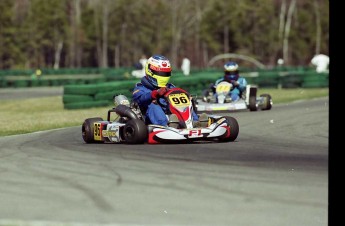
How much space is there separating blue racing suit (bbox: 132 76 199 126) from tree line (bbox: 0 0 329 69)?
77583mm

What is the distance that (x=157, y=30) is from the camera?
113 metres

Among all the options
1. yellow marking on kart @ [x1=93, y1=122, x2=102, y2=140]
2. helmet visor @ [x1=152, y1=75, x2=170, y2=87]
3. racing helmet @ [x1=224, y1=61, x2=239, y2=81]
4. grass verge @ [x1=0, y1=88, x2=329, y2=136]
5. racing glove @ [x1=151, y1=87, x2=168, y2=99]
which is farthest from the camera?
racing helmet @ [x1=224, y1=61, x2=239, y2=81]

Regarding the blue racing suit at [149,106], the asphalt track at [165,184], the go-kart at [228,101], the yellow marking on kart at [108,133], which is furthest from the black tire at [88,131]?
the go-kart at [228,101]

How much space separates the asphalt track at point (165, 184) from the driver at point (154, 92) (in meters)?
0.78

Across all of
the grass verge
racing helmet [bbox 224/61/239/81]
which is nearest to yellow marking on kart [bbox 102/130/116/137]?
the grass verge

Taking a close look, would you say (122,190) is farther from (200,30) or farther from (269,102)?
(200,30)

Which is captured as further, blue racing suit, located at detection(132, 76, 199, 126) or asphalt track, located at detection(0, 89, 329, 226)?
blue racing suit, located at detection(132, 76, 199, 126)

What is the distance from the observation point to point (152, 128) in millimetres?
11141

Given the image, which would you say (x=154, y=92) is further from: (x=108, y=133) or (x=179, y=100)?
(x=108, y=133)

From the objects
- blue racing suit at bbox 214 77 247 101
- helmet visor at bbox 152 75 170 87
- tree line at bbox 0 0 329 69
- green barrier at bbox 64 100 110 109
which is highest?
tree line at bbox 0 0 329 69

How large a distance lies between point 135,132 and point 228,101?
358 inches

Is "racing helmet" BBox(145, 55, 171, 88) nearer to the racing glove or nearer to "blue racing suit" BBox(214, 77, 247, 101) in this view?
the racing glove

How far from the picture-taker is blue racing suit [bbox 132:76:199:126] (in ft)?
37.6

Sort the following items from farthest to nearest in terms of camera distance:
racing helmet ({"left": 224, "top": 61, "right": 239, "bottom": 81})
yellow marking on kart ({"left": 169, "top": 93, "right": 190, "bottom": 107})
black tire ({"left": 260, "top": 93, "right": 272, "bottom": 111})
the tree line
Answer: the tree line → racing helmet ({"left": 224, "top": 61, "right": 239, "bottom": 81}) → black tire ({"left": 260, "top": 93, "right": 272, "bottom": 111}) → yellow marking on kart ({"left": 169, "top": 93, "right": 190, "bottom": 107})
